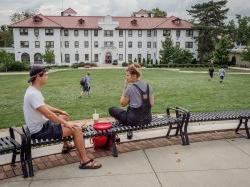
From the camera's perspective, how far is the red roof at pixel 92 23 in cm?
6462

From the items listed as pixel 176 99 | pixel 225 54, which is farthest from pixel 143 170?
pixel 225 54

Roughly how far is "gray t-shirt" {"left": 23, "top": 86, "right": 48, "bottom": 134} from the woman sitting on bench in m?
1.65

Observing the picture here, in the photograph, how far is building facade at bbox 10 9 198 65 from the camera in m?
64.9

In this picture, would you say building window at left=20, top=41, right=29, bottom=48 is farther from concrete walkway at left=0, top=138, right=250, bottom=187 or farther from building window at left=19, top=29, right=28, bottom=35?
concrete walkway at left=0, top=138, right=250, bottom=187

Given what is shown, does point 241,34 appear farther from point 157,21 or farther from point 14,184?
point 14,184

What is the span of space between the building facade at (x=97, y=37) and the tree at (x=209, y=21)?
112 inches

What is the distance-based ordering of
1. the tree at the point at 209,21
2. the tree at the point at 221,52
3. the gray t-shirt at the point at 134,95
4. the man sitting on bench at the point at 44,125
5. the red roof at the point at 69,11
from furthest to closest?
the red roof at the point at 69,11 → the tree at the point at 209,21 → the tree at the point at 221,52 → the gray t-shirt at the point at 134,95 → the man sitting on bench at the point at 44,125

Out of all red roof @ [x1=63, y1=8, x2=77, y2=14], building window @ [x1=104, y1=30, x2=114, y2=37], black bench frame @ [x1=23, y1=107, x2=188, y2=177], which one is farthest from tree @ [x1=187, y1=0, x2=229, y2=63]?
black bench frame @ [x1=23, y1=107, x2=188, y2=177]

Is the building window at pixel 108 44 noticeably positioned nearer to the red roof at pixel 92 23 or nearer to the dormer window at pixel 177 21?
the red roof at pixel 92 23

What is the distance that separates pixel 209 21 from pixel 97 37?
2153cm

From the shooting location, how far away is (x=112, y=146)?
6375 millimetres

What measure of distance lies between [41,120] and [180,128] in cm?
294

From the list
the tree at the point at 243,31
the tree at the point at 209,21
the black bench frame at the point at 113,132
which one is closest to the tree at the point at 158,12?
the tree at the point at 243,31

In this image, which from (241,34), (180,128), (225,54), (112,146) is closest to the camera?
(112,146)
